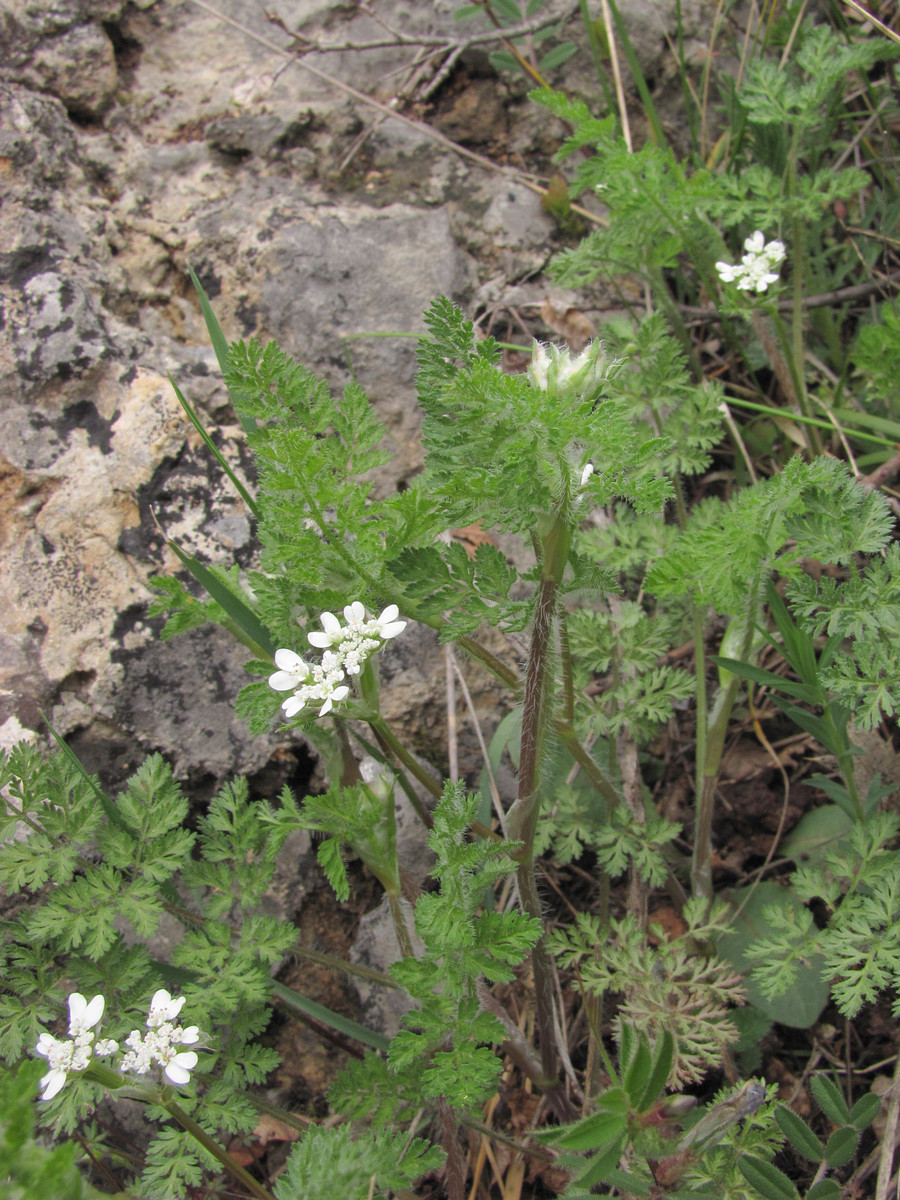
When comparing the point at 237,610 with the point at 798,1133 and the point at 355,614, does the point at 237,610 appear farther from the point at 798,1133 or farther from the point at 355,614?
the point at 798,1133

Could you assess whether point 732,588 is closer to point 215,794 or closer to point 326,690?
point 326,690

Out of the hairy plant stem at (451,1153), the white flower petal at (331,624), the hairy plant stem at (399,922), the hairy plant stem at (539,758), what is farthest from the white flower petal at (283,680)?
the hairy plant stem at (451,1153)

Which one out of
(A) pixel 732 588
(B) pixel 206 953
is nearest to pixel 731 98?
(A) pixel 732 588

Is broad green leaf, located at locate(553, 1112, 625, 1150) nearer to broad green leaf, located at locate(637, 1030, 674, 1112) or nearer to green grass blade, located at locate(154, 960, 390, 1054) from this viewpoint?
broad green leaf, located at locate(637, 1030, 674, 1112)

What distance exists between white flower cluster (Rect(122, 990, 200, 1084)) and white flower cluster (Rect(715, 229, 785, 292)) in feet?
8.74

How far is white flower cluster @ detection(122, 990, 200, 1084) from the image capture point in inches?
67.1

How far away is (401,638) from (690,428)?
1.13m

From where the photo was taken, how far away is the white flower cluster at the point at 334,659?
177 cm

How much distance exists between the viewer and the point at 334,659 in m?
1.78

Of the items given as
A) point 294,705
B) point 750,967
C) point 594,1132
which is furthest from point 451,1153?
point 294,705

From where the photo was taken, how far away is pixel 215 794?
2.59 meters

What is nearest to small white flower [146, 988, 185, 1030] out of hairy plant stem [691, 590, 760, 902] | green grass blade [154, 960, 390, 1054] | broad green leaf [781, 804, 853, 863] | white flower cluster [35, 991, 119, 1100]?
white flower cluster [35, 991, 119, 1100]

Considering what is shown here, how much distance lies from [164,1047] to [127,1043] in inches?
3.1

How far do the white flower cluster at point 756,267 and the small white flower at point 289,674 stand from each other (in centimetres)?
200
